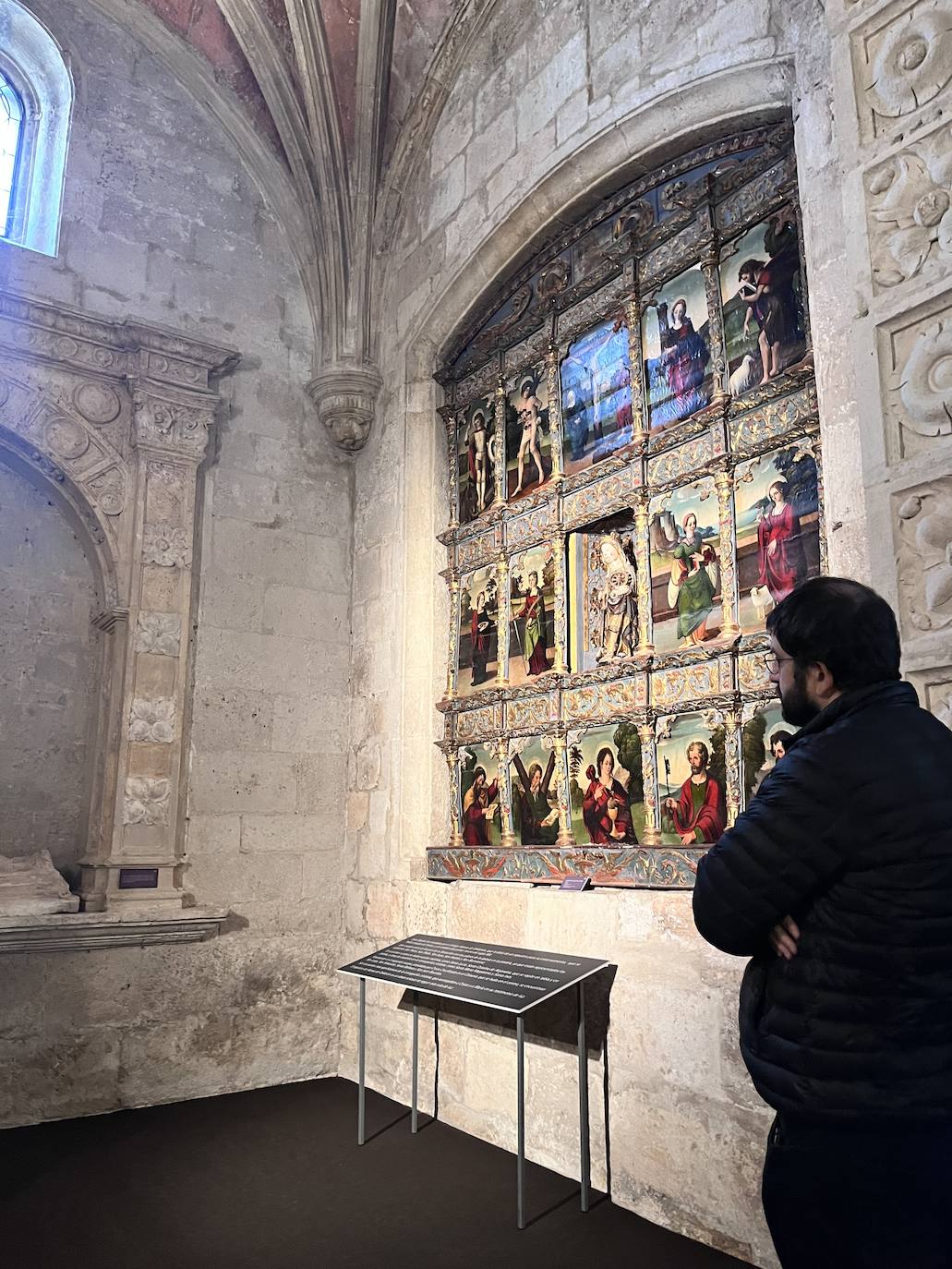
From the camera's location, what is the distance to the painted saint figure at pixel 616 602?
15.6 ft

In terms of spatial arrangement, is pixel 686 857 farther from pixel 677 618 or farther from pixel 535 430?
pixel 535 430

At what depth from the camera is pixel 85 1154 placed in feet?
15.1

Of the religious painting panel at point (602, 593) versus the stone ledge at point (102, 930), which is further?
the stone ledge at point (102, 930)

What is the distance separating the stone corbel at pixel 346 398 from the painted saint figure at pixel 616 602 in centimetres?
249

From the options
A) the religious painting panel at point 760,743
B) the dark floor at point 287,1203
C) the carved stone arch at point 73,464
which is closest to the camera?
the dark floor at point 287,1203

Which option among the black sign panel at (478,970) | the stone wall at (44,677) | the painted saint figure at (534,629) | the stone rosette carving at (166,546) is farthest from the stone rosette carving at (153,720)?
the painted saint figure at (534,629)

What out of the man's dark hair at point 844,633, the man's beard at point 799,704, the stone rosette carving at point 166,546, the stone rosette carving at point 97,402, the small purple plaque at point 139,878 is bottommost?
the small purple plaque at point 139,878

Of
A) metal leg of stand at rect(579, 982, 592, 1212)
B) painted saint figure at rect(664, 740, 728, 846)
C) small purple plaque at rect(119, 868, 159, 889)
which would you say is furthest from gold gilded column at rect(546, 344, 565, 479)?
small purple plaque at rect(119, 868, 159, 889)

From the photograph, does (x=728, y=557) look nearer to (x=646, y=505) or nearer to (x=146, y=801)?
(x=646, y=505)

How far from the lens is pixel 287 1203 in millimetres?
3910

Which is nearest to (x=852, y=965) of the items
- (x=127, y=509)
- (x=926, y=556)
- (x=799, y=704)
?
(x=799, y=704)

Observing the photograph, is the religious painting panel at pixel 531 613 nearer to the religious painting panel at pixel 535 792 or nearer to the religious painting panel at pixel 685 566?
the religious painting panel at pixel 535 792

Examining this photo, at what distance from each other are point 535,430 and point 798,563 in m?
2.08

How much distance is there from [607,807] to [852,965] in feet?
10.00
